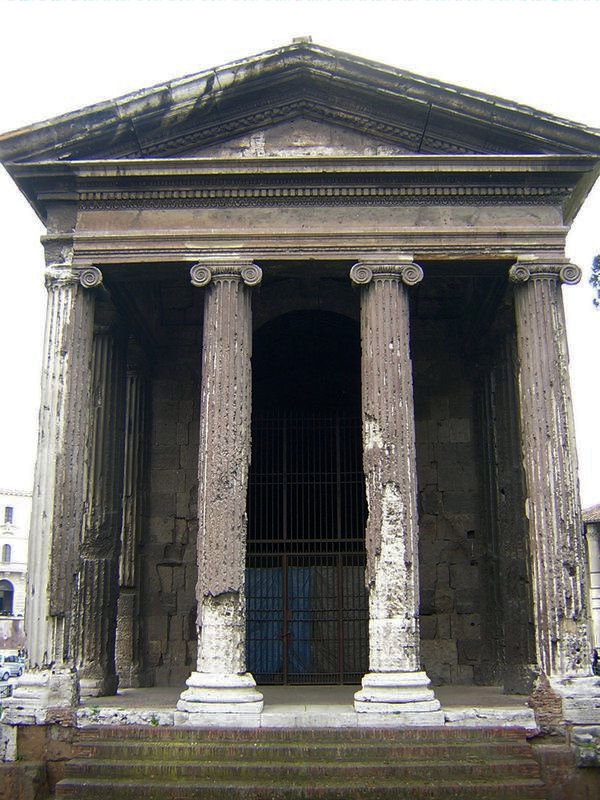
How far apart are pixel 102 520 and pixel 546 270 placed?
6563mm

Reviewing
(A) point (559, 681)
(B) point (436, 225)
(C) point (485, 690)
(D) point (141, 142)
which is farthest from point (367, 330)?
(C) point (485, 690)

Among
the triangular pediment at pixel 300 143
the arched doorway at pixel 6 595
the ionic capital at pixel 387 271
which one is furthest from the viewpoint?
the arched doorway at pixel 6 595

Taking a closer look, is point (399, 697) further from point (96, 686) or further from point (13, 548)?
point (13, 548)

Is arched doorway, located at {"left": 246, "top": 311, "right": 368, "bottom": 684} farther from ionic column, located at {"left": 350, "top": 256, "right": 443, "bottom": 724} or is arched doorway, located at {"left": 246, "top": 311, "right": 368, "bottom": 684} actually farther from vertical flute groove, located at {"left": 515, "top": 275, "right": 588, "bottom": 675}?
vertical flute groove, located at {"left": 515, "top": 275, "right": 588, "bottom": 675}

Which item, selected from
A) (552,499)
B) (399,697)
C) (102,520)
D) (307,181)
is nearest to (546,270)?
(552,499)

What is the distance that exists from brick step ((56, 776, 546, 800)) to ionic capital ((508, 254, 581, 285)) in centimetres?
560

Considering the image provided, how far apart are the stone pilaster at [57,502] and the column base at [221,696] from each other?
1.36 metres

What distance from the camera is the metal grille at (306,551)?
1302 centimetres

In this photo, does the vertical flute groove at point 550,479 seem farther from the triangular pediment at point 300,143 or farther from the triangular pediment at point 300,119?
the triangular pediment at point 300,143

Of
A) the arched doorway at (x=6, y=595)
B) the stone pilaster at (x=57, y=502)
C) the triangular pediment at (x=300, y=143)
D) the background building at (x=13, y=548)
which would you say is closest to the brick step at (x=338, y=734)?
the stone pilaster at (x=57, y=502)

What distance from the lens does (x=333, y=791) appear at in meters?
8.35

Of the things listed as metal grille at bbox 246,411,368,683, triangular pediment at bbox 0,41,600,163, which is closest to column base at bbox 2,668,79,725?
metal grille at bbox 246,411,368,683

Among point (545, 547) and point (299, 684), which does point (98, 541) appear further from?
point (545, 547)

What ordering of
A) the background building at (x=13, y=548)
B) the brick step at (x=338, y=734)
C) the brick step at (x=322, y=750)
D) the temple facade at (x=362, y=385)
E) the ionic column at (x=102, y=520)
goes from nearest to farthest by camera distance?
the brick step at (x=322, y=750) → the brick step at (x=338, y=734) → the temple facade at (x=362, y=385) → the ionic column at (x=102, y=520) → the background building at (x=13, y=548)
